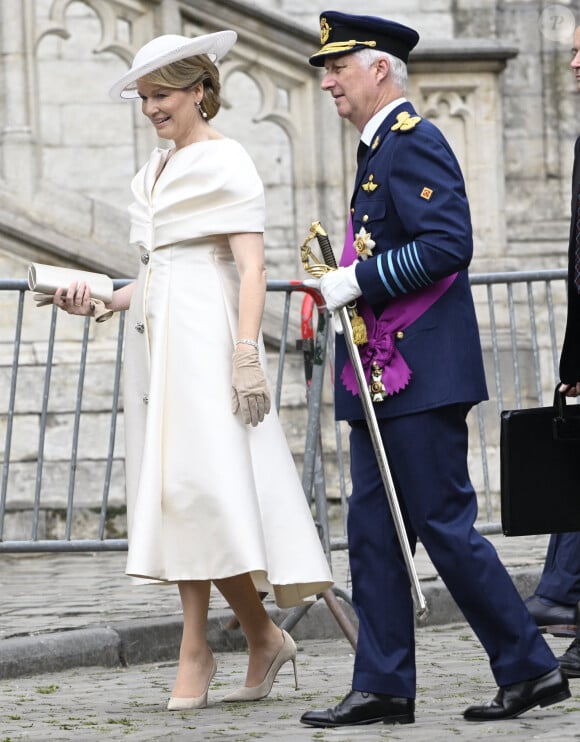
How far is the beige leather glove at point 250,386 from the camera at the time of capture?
206 inches

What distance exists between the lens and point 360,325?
16.0ft

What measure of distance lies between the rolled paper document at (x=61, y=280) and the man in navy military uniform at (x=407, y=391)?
0.99 metres

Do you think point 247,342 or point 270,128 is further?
point 270,128

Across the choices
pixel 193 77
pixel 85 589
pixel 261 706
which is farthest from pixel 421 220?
pixel 85 589

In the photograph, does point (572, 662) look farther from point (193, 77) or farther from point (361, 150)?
point (193, 77)

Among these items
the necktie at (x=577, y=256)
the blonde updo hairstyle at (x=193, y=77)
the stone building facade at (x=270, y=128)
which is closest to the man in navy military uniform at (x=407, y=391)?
the necktie at (x=577, y=256)

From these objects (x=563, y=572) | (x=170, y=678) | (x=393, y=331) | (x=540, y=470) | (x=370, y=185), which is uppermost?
(x=370, y=185)

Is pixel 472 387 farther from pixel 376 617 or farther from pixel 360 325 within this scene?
pixel 376 617

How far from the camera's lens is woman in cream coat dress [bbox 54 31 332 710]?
527 cm

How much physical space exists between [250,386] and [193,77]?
94 cm

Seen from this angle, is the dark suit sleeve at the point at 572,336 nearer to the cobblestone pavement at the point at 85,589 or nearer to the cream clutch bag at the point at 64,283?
the cream clutch bag at the point at 64,283

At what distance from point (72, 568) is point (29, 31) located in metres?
2.86

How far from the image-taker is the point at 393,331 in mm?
4820

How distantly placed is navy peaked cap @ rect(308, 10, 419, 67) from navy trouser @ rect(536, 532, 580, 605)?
6.75ft
